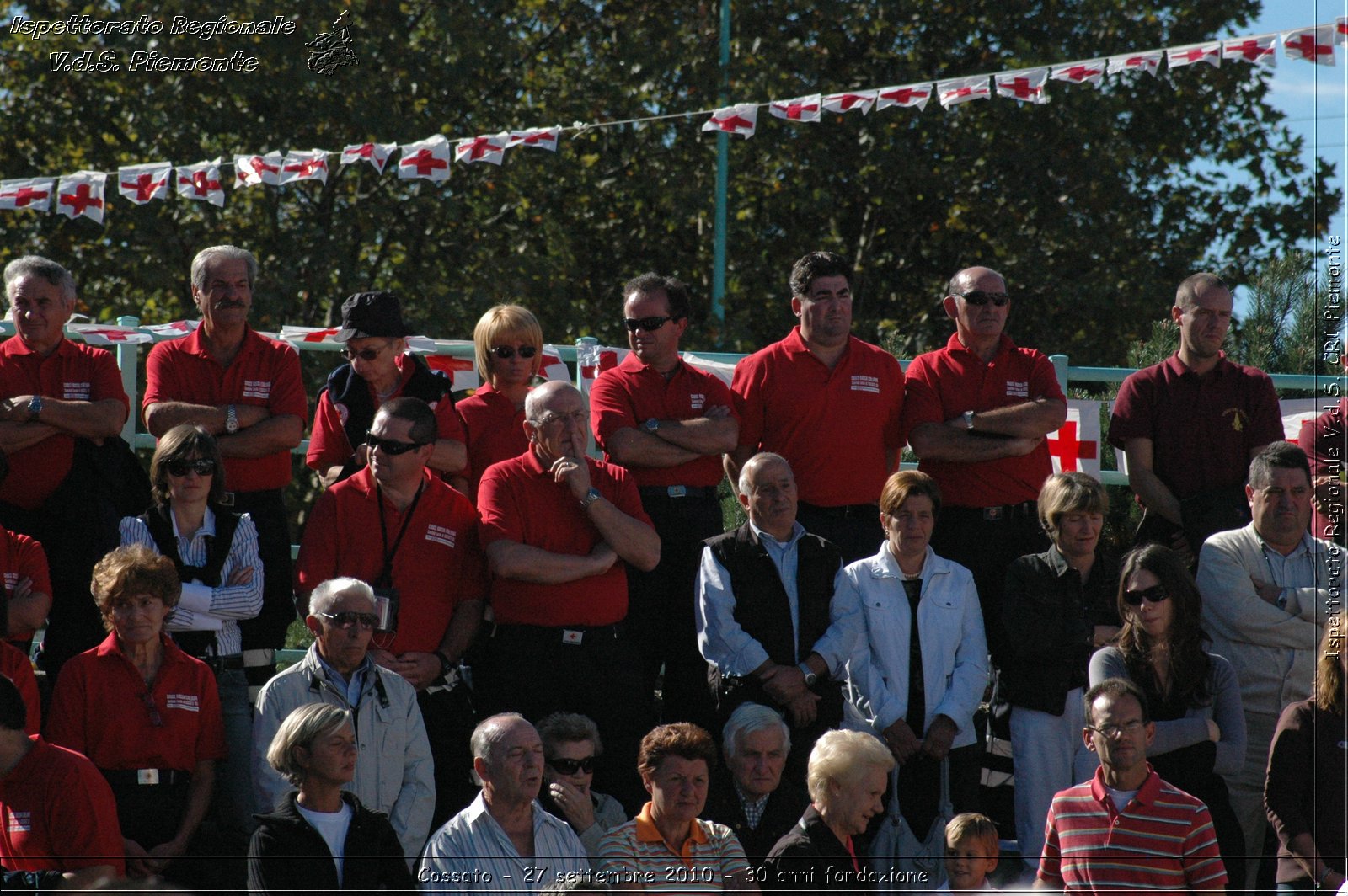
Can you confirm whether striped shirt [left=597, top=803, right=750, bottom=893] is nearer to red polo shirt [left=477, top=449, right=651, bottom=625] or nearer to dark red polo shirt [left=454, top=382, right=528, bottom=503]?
red polo shirt [left=477, top=449, right=651, bottom=625]

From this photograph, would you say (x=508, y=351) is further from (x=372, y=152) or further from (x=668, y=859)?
(x=372, y=152)

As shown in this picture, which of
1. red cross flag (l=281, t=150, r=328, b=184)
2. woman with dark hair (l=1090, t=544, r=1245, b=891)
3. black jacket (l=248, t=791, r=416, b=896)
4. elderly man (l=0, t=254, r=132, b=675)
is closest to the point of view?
black jacket (l=248, t=791, r=416, b=896)

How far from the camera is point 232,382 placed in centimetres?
650

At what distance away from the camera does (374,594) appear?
5621 mm

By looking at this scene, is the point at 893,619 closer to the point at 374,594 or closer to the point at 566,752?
the point at 566,752

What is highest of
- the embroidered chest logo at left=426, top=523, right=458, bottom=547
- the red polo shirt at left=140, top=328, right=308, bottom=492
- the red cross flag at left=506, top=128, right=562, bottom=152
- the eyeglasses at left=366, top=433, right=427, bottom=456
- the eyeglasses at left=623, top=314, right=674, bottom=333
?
the red cross flag at left=506, top=128, right=562, bottom=152

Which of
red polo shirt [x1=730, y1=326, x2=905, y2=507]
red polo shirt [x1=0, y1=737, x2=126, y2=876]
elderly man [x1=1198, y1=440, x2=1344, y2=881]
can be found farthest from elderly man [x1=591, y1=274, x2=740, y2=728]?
red polo shirt [x1=0, y1=737, x2=126, y2=876]

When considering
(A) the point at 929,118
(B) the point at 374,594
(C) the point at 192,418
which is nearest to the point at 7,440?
(C) the point at 192,418

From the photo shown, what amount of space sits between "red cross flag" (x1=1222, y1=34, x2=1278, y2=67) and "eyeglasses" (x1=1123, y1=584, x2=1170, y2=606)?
4.12 metres

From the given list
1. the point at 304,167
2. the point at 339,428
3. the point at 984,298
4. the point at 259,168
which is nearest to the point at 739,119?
the point at 304,167

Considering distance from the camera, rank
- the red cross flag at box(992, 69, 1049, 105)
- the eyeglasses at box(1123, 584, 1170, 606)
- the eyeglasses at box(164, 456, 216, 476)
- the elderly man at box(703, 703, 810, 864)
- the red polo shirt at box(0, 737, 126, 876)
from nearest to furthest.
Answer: the red polo shirt at box(0, 737, 126, 876) < the elderly man at box(703, 703, 810, 864) < the eyeglasses at box(1123, 584, 1170, 606) < the eyeglasses at box(164, 456, 216, 476) < the red cross flag at box(992, 69, 1049, 105)

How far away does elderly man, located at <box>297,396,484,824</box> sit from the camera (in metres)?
5.85

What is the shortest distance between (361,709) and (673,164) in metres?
13.7

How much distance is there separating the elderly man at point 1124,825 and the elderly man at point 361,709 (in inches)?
86.7
